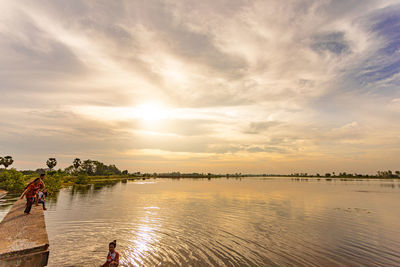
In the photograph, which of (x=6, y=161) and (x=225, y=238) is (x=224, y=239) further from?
(x=6, y=161)

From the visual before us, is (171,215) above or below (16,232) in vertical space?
below

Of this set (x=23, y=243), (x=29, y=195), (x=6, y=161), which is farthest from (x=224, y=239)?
(x=6, y=161)

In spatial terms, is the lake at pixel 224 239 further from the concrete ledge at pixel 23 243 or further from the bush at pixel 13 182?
the bush at pixel 13 182

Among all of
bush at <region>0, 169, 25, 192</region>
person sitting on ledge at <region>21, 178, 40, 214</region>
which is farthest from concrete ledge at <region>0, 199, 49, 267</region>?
bush at <region>0, 169, 25, 192</region>

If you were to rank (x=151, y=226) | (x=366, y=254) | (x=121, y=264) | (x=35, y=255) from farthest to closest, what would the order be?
(x=151, y=226)
(x=366, y=254)
(x=121, y=264)
(x=35, y=255)

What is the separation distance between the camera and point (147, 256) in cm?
1894

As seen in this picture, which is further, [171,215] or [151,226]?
[171,215]

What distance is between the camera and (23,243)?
12.9 m

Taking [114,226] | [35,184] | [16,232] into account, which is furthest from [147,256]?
[35,184]

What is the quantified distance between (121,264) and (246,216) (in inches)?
Result: 1029

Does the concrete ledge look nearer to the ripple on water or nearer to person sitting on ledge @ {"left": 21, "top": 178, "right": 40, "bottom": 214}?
person sitting on ledge @ {"left": 21, "top": 178, "right": 40, "bottom": 214}

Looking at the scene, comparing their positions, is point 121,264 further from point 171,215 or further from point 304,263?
point 171,215

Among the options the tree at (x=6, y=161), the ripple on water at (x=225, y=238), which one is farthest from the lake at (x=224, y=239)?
the tree at (x=6, y=161)

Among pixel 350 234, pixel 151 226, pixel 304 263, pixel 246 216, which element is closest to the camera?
pixel 304 263
